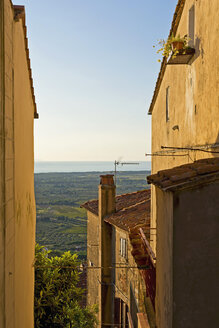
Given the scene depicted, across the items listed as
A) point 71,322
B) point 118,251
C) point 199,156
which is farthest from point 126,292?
point 199,156

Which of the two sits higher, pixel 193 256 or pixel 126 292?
pixel 193 256

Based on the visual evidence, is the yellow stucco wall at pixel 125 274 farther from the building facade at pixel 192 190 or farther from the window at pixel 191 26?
the window at pixel 191 26

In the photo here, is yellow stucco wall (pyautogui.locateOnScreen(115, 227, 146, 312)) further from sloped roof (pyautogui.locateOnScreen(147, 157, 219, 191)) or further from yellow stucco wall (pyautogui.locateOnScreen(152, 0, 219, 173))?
sloped roof (pyautogui.locateOnScreen(147, 157, 219, 191))

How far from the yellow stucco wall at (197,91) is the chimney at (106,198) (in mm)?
7953

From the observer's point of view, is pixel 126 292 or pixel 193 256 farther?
pixel 126 292

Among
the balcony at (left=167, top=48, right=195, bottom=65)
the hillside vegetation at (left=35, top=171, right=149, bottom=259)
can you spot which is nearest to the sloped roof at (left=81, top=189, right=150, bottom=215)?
the balcony at (left=167, top=48, right=195, bottom=65)

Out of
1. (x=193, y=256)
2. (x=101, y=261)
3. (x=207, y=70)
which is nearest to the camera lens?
(x=193, y=256)

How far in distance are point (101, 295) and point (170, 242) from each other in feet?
46.6

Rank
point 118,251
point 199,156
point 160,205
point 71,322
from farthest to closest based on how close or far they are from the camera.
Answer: point 118,251 < point 71,322 < point 199,156 < point 160,205

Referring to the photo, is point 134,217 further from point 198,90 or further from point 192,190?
point 192,190

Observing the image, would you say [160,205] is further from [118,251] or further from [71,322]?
[118,251]

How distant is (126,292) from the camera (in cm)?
1484

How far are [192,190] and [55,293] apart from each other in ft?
28.2

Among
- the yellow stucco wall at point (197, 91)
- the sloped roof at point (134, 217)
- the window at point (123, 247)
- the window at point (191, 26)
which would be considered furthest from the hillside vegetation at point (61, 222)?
the window at point (191, 26)
